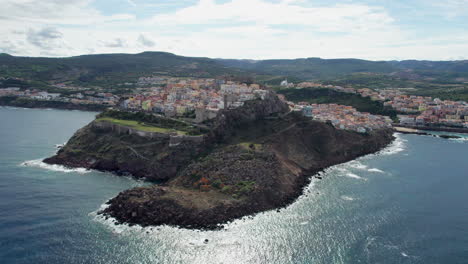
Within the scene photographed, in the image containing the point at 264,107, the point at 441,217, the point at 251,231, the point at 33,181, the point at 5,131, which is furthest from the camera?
the point at 5,131

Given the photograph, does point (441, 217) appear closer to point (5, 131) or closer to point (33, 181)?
point (33, 181)

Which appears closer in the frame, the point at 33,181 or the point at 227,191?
the point at 227,191

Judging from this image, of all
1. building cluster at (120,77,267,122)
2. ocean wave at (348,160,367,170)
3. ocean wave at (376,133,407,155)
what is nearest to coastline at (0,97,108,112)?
building cluster at (120,77,267,122)

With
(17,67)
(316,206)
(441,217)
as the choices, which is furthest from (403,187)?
(17,67)

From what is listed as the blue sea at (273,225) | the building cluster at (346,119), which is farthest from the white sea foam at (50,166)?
the building cluster at (346,119)

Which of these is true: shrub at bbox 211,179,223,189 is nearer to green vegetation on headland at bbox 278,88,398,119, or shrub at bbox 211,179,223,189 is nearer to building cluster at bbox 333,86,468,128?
green vegetation on headland at bbox 278,88,398,119

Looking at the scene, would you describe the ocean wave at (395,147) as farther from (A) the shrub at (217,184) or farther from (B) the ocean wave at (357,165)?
(A) the shrub at (217,184)
